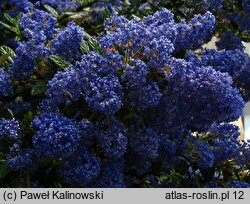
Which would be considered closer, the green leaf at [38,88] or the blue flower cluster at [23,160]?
the blue flower cluster at [23,160]

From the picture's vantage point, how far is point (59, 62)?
229 centimetres

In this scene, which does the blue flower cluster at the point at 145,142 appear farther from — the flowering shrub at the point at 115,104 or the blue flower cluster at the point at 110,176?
the blue flower cluster at the point at 110,176

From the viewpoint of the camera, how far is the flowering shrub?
6.96 ft

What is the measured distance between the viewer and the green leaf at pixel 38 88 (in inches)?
91.3

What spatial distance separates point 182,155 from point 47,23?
2.83 ft

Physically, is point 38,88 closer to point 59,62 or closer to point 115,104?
point 59,62

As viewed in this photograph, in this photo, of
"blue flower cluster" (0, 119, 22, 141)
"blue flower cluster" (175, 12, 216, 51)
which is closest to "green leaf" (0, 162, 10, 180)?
"blue flower cluster" (0, 119, 22, 141)

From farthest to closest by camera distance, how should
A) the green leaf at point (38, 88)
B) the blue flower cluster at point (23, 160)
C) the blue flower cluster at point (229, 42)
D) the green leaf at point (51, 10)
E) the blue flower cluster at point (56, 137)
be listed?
the green leaf at point (51, 10), the blue flower cluster at point (229, 42), the green leaf at point (38, 88), the blue flower cluster at point (23, 160), the blue flower cluster at point (56, 137)

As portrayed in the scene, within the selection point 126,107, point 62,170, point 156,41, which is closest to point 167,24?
point 156,41

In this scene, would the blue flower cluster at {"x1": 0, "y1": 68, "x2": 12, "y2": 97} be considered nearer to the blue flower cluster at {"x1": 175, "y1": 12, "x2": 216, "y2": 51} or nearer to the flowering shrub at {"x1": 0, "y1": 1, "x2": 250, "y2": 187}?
the flowering shrub at {"x1": 0, "y1": 1, "x2": 250, "y2": 187}

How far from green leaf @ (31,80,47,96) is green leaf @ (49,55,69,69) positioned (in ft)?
0.37

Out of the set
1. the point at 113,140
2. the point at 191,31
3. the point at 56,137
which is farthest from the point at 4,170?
the point at 191,31

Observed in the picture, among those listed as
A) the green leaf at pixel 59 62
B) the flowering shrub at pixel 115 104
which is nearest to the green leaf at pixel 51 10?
the flowering shrub at pixel 115 104

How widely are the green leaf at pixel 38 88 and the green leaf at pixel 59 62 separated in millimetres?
114
